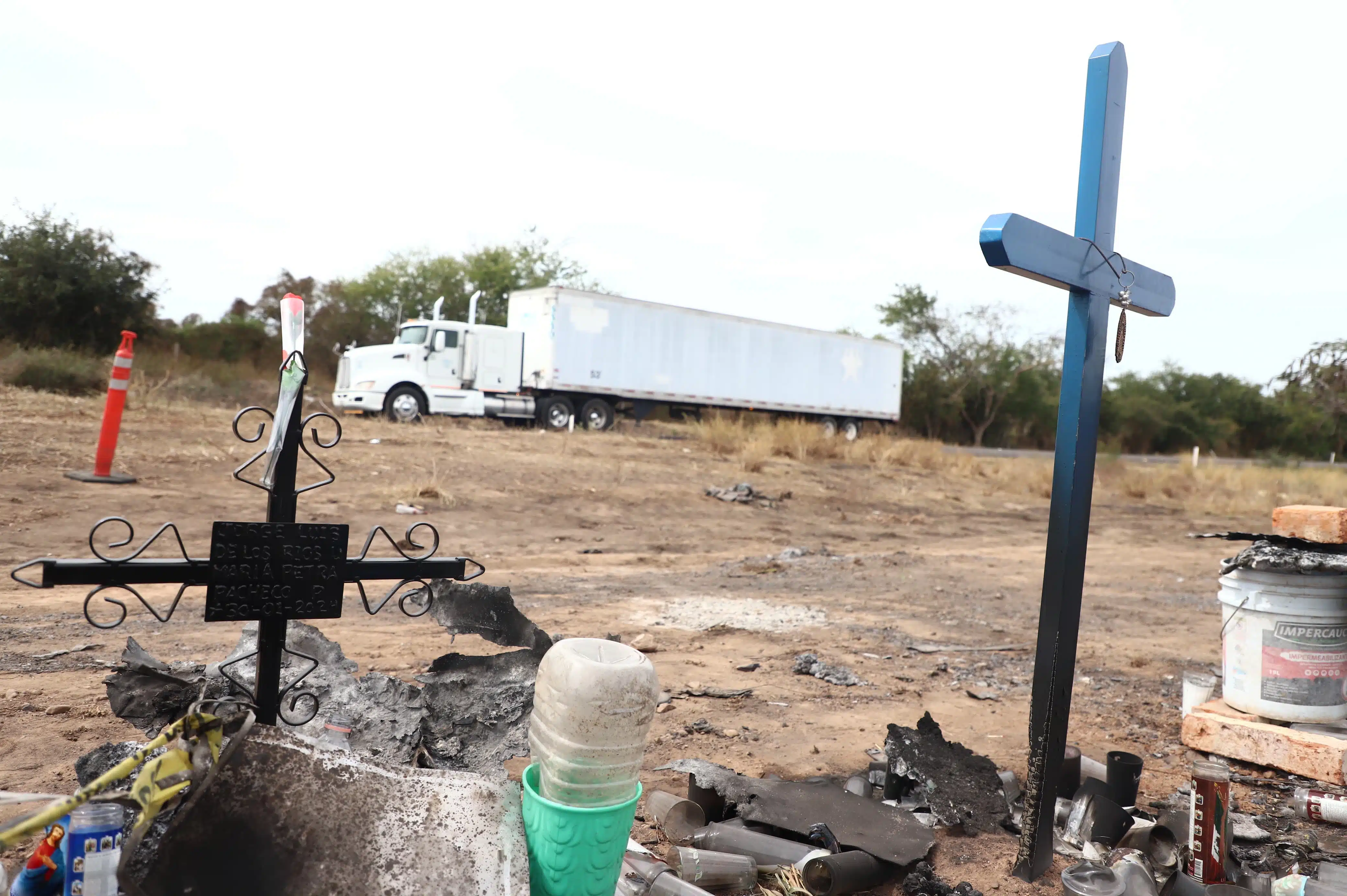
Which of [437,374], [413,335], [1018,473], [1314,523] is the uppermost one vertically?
[413,335]

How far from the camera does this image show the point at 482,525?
30.4 ft

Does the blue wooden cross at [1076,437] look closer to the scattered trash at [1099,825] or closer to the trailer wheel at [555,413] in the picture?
the scattered trash at [1099,825]

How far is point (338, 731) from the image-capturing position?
2453 mm

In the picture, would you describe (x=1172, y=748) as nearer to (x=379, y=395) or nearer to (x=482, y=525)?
(x=482, y=525)

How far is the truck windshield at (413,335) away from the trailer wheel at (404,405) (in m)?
0.97

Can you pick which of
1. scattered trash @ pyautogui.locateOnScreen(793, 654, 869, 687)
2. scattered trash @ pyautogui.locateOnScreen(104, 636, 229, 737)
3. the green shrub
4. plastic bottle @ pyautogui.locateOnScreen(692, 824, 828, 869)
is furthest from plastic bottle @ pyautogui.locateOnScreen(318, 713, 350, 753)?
the green shrub

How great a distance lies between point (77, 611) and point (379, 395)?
47.0ft

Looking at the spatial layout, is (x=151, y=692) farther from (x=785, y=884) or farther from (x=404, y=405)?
(x=404, y=405)

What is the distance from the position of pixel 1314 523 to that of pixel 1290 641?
474 millimetres

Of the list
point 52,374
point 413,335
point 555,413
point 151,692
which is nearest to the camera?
point 151,692

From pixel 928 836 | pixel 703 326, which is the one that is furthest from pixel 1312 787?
pixel 703 326

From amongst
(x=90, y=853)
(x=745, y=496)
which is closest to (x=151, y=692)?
(x=90, y=853)

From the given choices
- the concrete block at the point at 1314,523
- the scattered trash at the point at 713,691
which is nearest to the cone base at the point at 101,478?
the scattered trash at the point at 713,691

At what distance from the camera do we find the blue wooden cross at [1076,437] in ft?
8.64
